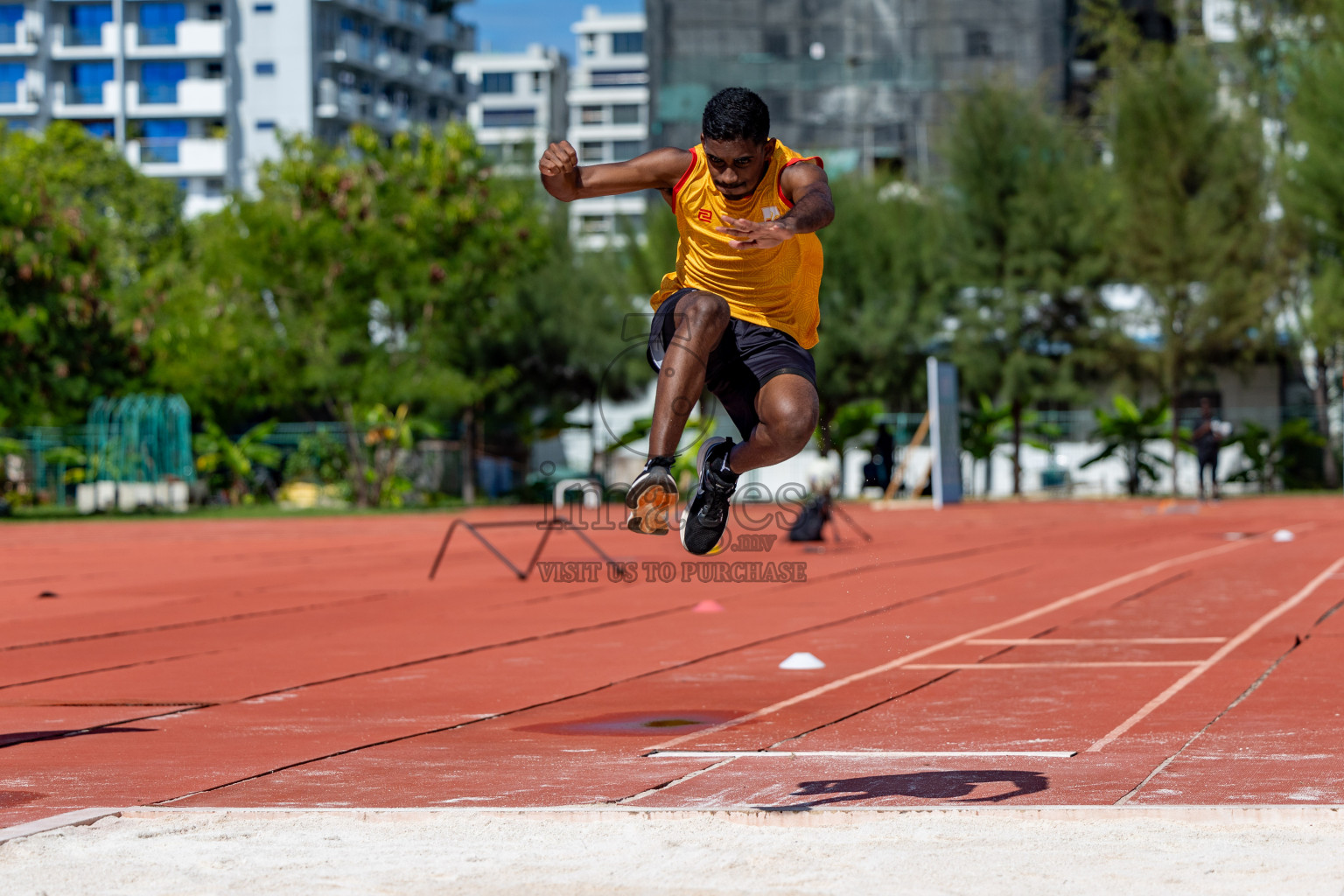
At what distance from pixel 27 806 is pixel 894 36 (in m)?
55.9

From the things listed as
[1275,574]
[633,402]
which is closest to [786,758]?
[1275,574]

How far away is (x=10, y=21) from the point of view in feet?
253

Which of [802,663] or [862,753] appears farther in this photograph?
[802,663]

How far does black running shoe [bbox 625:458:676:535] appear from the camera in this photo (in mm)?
5344

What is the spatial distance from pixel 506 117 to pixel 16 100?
39.4 metres

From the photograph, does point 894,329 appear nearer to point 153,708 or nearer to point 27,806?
point 153,708

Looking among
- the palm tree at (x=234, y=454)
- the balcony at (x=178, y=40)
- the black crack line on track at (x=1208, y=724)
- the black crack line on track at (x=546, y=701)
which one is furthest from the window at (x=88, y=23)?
the black crack line on track at (x=1208, y=724)

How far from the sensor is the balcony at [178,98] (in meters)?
76.9

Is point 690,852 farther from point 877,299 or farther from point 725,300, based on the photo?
point 877,299

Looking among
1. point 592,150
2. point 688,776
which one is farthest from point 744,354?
point 592,150

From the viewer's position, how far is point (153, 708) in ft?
26.2

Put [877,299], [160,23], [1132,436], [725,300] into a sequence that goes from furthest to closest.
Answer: [160,23], [877,299], [1132,436], [725,300]

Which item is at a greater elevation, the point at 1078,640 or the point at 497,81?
the point at 497,81

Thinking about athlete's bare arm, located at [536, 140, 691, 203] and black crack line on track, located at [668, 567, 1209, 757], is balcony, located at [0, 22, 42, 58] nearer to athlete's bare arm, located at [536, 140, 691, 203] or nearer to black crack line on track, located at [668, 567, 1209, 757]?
black crack line on track, located at [668, 567, 1209, 757]
